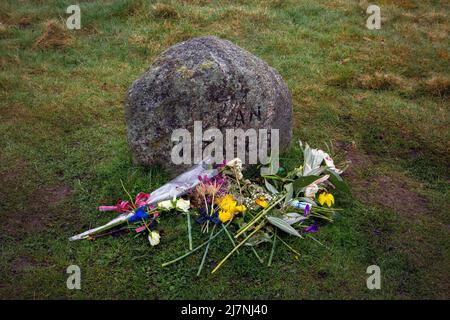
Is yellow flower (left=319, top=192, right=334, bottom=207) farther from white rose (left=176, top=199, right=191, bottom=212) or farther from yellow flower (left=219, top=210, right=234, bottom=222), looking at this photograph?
white rose (left=176, top=199, right=191, bottom=212)

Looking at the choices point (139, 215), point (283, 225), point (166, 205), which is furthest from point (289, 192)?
point (139, 215)

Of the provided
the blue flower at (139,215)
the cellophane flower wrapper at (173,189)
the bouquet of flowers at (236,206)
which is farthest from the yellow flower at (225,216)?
the blue flower at (139,215)

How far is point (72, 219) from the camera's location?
5.00 m

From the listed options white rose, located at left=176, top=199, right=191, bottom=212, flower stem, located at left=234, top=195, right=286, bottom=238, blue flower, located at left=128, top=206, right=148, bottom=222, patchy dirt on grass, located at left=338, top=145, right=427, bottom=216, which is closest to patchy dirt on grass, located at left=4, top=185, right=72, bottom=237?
blue flower, located at left=128, top=206, right=148, bottom=222

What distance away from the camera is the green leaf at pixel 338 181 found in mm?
5070

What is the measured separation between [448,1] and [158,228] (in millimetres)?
8948

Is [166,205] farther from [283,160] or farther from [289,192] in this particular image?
[283,160]

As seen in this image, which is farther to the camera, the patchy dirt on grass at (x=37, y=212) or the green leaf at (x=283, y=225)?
the patchy dirt on grass at (x=37, y=212)

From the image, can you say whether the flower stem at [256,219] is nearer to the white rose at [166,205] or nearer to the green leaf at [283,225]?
the green leaf at [283,225]

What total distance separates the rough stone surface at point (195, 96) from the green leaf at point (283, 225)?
1067 mm

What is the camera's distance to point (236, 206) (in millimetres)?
4750

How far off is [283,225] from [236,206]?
0.48 m

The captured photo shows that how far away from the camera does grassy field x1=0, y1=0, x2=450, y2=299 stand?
4348 millimetres

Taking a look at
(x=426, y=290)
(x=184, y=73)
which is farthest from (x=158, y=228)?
(x=426, y=290)
